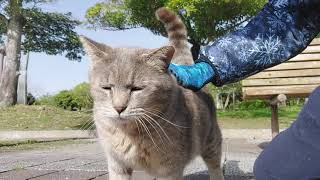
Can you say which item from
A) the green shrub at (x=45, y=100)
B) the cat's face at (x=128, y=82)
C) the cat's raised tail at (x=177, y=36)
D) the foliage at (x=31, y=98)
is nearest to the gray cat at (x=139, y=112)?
the cat's face at (x=128, y=82)

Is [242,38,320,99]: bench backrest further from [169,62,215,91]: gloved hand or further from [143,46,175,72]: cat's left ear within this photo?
[169,62,215,91]: gloved hand

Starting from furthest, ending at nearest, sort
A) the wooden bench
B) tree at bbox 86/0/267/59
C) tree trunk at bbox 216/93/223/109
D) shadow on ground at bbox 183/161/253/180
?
tree trunk at bbox 216/93/223/109
tree at bbox 86/0/267/59
the wooden bench
shadow on ground at bbox 183/161/253/180

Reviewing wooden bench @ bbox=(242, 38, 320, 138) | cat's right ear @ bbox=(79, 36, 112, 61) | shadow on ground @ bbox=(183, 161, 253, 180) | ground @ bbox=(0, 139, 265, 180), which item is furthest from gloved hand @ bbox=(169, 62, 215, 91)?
wooden bench @ bbox=(242, 38, 320, 138)

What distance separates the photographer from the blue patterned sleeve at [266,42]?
2.16m

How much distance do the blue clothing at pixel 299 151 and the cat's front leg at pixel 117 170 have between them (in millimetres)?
1256

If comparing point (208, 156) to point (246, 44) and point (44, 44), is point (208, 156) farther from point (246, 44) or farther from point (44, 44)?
point (44, 44)

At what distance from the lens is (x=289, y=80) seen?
5543 mm

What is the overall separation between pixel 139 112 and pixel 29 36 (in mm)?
12902

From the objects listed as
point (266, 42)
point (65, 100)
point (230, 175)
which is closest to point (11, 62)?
point (65, 100)

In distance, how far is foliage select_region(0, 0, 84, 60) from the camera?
14.2 metres

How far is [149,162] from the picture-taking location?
2736 mm

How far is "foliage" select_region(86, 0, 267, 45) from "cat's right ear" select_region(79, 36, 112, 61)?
31.1 ft

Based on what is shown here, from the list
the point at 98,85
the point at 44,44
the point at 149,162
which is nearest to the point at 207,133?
the point at 149,162

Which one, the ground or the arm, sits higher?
the arm
